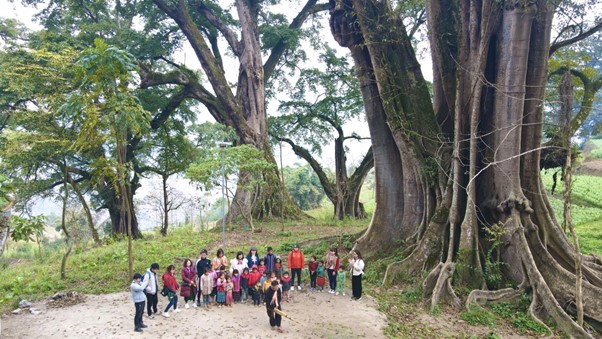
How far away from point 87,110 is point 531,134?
978 cm

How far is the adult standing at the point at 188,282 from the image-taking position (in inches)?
310

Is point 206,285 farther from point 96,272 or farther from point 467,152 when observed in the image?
point 467,152

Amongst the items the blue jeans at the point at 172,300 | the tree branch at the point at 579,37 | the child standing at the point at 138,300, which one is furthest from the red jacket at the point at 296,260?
the tree branch at the point at 579,37

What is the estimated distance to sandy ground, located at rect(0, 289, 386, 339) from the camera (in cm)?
679

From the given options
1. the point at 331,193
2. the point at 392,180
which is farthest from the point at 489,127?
the point at 331,193

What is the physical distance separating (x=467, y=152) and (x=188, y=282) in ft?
23.6

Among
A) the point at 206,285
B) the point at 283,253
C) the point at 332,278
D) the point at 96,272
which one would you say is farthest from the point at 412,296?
the point at 96,272

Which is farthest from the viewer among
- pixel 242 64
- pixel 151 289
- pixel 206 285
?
pixel 242 64

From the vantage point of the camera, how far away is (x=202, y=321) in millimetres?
7289

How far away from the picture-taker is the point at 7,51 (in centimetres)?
1452

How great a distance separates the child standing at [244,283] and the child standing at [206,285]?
0.69 metres

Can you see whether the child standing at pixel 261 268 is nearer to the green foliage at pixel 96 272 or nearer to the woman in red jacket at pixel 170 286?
the woman in red jacket at pixel 170 286

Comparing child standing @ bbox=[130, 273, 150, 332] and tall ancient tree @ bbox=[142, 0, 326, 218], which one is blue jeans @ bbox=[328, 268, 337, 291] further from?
tall ancient tree @ bbox=[142, 0, 326, 218]

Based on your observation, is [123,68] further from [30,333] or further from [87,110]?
[30,333]
